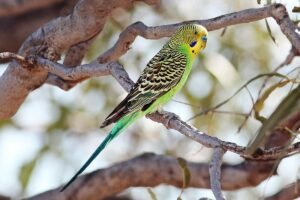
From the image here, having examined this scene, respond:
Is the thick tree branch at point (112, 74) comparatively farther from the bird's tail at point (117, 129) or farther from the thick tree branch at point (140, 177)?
the thick tree branch at point (140, 177)

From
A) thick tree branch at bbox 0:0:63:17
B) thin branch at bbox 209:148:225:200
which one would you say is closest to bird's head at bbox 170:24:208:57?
thin branch at bbox 209:148:225:200

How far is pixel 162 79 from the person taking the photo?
2250 millimetres

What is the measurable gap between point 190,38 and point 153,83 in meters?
0.17

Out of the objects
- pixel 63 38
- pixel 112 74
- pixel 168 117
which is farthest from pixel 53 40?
pixel 168 117

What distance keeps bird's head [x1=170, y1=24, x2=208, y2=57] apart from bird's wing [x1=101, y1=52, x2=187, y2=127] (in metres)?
0.03

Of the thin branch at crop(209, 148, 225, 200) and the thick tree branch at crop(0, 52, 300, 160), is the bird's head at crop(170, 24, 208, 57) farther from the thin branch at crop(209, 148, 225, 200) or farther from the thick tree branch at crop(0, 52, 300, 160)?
the thin branch at crop(209, 148, 225, 200)

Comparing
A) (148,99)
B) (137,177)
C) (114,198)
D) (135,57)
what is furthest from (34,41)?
(135,57)

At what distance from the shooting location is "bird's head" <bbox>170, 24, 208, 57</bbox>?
7.28 feet

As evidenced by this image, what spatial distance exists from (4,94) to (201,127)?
1142 mm

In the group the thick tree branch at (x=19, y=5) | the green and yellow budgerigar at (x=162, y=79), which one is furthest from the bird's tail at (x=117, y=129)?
the thick tree branch at (x=19, y=5)

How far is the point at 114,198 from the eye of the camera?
295 cm

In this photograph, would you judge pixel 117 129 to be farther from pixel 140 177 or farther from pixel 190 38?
pixel 140 177

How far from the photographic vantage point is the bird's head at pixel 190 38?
2219mm

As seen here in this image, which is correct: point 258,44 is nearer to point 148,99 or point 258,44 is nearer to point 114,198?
point 114,198
